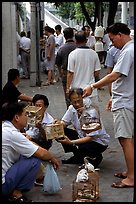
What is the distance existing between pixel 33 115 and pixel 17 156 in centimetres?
95

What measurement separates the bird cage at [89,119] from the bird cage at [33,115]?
0.54 meters

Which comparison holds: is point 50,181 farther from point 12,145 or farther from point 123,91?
point 123,91

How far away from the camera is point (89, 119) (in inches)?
236

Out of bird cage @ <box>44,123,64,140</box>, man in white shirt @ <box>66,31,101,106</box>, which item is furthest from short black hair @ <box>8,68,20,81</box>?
bird cage @ <box>44,123,64,140</box>

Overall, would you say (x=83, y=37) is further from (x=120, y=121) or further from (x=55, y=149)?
(x=120, y=121)

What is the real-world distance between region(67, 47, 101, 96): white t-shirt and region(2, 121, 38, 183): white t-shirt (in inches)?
96.7

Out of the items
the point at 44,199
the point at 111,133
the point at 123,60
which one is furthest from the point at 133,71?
the point at 111,133

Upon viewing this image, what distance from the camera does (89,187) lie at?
5012 millimetres

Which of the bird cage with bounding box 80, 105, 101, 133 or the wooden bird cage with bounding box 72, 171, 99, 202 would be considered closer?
the wooden bird cage with bounding box 72, 171, 99, 202

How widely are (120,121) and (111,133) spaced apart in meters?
2.86

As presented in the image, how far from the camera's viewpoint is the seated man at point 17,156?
4.68 meters

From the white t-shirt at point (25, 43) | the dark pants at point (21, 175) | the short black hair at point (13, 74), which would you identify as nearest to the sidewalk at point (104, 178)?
the dark pants at point (21, 175)

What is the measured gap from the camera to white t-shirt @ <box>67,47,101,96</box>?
23.1 ft

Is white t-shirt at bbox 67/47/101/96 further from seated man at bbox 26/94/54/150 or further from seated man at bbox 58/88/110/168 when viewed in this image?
seated man at bbox 26/94/54/150
